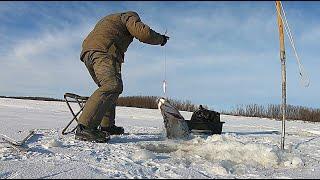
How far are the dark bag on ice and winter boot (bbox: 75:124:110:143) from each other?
200 cm

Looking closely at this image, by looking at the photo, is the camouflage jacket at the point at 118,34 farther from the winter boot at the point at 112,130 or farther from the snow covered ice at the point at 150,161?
the snow covered ice at the point at 150,161

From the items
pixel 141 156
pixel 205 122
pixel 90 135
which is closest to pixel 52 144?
pixel 90 135

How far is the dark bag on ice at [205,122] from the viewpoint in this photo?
6.48 meters

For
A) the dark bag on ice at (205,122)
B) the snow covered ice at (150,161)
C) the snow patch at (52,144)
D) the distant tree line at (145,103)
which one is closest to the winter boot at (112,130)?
the snow covered ice at (150,161)

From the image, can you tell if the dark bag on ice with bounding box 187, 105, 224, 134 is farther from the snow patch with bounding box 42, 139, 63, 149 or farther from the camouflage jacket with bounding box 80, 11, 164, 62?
the snow patch with bounding box 42, 139, 63, 149

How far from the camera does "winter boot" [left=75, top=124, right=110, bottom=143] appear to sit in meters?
4.62

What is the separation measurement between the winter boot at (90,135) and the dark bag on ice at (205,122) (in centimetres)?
200

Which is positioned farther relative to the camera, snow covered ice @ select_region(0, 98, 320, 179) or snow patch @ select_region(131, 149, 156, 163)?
snow patch @ select_region(131, 149, 156, 163)

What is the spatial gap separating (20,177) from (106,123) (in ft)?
9.20

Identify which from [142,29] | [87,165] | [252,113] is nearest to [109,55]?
[142,29]

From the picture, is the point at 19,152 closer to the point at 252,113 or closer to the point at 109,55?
the point at 109,55

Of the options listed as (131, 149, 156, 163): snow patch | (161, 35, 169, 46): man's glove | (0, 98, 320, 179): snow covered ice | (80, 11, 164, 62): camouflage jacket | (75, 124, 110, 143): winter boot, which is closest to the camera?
(0, 98, 320, 179): snow covered ice

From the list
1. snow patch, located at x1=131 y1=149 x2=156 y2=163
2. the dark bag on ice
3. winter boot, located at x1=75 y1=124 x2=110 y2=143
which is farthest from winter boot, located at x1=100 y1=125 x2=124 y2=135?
snow patch, located at x1=131 y1=149 x2=156 y2=163

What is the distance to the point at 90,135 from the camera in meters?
4.64
